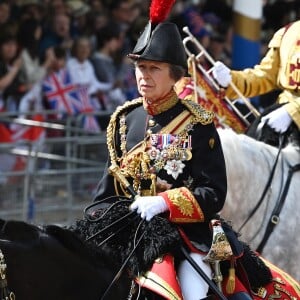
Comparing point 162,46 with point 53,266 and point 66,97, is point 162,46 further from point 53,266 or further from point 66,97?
point 66,97

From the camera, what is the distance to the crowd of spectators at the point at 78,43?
429 inches

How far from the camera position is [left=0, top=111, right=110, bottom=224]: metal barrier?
947cm

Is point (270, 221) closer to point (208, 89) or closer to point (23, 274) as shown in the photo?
point (208, 89)

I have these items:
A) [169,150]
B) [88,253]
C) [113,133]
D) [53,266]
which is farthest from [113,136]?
[53,266]

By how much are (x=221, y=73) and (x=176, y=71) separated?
7.86 ft

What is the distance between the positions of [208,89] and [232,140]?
0.85 metres

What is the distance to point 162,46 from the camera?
4070mm

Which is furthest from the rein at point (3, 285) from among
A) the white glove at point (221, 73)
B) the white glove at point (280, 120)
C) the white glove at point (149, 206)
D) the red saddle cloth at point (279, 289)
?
the white glove at point (221, 73)

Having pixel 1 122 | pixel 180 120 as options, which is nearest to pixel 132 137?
pixel 180 120

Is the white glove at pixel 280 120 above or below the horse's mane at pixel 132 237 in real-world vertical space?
below

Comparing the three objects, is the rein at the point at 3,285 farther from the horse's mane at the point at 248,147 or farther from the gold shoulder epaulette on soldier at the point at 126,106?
the horse's mane at the point at 248,147

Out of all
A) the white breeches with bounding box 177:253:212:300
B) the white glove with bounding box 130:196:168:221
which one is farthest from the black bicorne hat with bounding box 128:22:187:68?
the white breeches with bounding box 177:253:212:300

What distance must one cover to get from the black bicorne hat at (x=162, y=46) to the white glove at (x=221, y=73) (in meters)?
2.36

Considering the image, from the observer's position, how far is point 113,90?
12391mm
